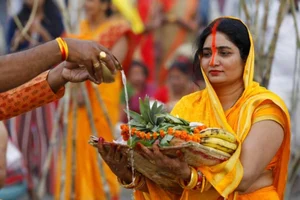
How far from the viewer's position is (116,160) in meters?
5.62

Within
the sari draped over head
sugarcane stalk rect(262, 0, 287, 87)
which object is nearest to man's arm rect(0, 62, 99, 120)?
the sari draped over head

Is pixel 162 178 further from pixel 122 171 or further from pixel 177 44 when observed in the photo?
pixel 177 44

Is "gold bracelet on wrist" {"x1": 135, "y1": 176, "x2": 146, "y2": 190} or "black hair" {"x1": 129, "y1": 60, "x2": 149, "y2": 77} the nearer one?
"gold bracelet on wrist" {"x1": 135, "y1": 176, "x2": 146, "y2": 190}

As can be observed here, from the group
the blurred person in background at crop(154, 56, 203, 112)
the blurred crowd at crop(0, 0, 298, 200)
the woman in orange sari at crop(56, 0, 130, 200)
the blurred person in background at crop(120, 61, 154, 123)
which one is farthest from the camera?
the blurred person in background at crop(120, 61, 154, 123)

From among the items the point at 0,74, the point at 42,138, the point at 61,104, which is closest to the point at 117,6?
the point at 42,138

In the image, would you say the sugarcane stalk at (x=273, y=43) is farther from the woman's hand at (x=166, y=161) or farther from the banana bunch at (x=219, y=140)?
the woman's hand at (x=166, y=161)

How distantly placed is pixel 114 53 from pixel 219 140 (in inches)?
166

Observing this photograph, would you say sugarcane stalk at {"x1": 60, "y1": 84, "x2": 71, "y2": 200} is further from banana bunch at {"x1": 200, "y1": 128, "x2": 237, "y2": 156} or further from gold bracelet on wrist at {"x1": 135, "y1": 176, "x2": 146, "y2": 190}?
banana bunch at {"x1": 200, "y1": 128, "x2": 237, "y2": 156}

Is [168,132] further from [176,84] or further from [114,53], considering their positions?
[176,84]

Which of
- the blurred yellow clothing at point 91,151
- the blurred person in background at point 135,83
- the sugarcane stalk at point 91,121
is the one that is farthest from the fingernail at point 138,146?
the blurred person in background at point 135,83

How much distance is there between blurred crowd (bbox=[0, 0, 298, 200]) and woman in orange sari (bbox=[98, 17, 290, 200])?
81cm

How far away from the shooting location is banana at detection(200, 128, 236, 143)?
A: 5.55m

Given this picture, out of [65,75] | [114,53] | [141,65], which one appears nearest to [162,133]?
[65,75]

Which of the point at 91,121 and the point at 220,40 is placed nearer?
the point at 220,40
